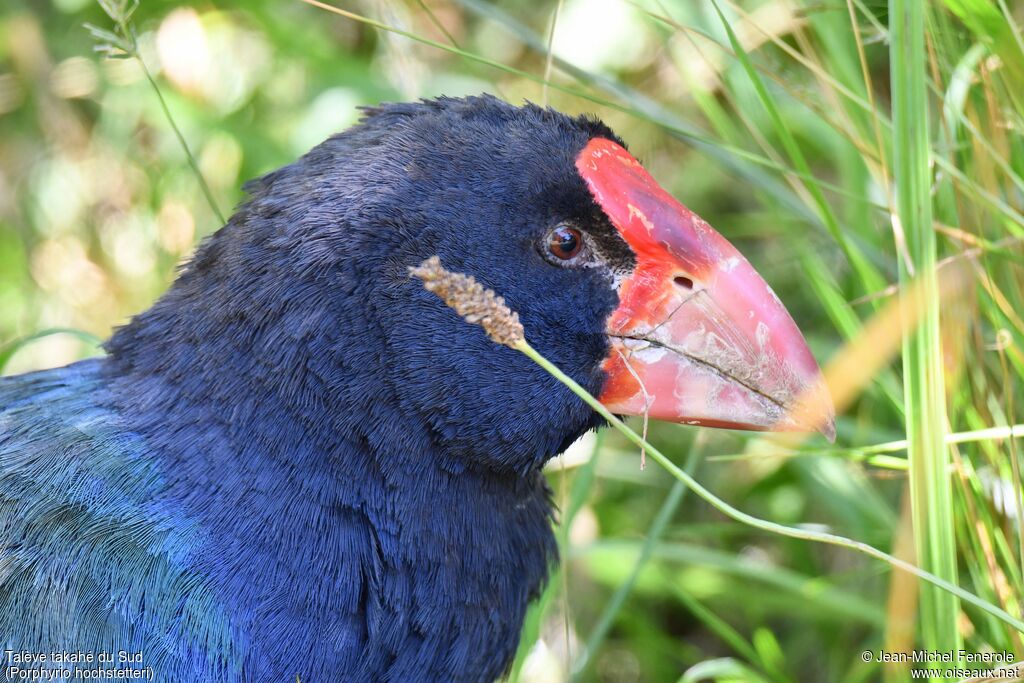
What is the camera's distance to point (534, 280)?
1.85 m

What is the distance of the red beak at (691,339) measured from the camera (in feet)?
6.11

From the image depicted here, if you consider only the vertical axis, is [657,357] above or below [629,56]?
below

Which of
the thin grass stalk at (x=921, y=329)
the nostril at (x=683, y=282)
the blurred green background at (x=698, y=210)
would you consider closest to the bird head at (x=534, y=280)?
the nostril at (x=683, y=282)

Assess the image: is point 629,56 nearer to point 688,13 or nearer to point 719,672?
point 688,13

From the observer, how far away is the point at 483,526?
1.90 m

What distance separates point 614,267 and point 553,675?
1321 millimetres

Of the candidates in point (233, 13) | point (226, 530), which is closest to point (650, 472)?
point (226, 530)

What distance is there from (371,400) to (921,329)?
0.81 metres

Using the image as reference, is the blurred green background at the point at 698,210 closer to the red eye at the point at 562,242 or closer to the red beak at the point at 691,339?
the red beak at the point at 691,339

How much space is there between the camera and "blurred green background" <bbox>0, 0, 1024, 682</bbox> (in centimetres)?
202

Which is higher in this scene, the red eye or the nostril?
the red eye

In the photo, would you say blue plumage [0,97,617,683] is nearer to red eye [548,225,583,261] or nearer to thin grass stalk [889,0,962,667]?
red eye [548,225,583,261]

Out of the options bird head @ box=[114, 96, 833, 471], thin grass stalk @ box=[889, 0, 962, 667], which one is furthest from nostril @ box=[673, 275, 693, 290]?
thin grass stalk @ box=[889, 0, 962, 667]

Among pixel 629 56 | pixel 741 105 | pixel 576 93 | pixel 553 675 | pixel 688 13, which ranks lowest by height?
pixel 553 675
